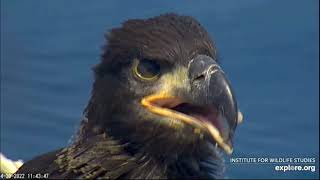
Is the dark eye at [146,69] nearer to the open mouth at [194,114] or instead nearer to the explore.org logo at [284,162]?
the open mouth at [194,114]

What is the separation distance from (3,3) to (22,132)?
4.22 ft

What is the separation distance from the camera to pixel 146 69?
3.38m

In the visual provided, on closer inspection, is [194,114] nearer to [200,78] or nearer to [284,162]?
[200,78]

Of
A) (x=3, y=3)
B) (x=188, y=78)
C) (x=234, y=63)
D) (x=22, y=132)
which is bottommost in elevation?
(x=188, y=78)

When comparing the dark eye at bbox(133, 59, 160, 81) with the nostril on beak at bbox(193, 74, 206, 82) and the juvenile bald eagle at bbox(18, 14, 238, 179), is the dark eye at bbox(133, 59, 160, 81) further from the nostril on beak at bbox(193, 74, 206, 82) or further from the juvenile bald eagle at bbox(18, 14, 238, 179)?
the nostril on beak at bbox(193, 74, 206, 82)

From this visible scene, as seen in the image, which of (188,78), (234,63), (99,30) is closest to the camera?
(188,78)

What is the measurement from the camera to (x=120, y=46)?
3480 mm

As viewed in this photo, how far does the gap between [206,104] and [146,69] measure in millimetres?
358

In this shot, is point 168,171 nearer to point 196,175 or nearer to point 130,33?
point 196,175

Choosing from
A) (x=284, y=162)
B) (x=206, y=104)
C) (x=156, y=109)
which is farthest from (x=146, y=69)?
(x=284, y=162)

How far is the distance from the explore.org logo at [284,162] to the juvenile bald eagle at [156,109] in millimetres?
1494

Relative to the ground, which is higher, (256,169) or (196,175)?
(256,169)

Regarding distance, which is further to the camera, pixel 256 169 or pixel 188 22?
pixel 256 169

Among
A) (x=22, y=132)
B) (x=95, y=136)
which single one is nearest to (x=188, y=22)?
(x=95, y=136)
